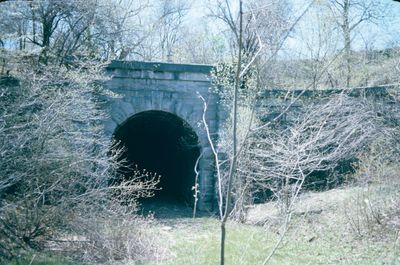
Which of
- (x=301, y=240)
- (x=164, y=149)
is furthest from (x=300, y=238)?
(x=164, y=149)

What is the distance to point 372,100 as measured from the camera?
36.6 feet

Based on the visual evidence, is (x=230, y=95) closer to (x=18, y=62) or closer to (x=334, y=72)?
(x=18, y=62)

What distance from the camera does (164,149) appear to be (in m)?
16.3

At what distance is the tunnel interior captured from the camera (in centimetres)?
1303

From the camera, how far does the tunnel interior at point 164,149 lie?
42.8 feet

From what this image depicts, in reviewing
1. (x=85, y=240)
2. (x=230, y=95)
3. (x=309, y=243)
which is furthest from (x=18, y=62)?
(x=309, y=243)

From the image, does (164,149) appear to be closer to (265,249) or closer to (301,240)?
(301,240)

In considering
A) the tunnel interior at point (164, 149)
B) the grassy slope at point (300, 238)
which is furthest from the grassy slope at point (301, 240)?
the tunnel interior at point (164, 149)

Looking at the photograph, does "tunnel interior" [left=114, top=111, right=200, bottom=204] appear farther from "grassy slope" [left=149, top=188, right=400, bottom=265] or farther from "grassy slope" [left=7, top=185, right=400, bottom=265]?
"grassy slope" [left=149, top=188, right=400, bottom=265]

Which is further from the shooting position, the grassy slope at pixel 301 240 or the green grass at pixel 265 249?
the grassy slope at pixel 301 240

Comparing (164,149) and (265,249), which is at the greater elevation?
(164,149)

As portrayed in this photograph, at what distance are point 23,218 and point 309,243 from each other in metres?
5.70

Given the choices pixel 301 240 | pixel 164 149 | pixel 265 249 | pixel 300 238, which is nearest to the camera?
pixel 265 249

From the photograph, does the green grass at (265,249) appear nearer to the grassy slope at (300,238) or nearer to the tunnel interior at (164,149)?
the grassy slope at (300,238)
